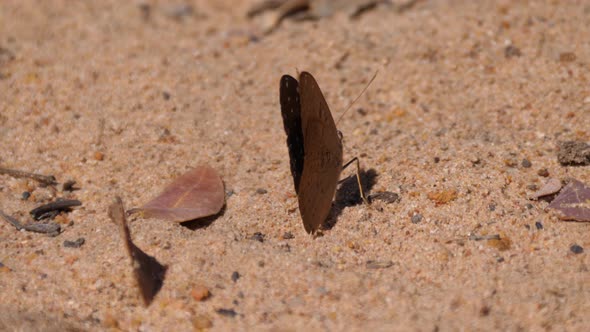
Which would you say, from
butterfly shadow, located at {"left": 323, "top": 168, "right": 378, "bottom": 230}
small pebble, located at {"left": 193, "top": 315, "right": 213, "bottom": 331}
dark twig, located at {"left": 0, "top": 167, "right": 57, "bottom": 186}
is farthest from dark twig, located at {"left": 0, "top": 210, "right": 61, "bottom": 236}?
butterfly shadow, located at {"left": 323, "top": 168, "right": 378, "bottom": 230}

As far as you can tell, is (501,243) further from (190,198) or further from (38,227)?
(38,227)

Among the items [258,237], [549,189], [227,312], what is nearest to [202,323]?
[227,312]

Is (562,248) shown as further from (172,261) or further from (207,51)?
(207,51)

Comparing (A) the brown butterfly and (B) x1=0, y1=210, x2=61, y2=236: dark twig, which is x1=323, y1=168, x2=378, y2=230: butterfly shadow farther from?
(B) x1=0, y1=210, x2=61, y2=236: dark twig

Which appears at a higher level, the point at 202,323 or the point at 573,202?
the point at 202,323

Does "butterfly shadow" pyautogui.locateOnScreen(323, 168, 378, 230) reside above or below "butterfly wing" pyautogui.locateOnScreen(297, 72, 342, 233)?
below

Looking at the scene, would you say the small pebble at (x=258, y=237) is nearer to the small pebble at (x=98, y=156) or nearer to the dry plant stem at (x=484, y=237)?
the dry plant stem at (x=484, y=237)

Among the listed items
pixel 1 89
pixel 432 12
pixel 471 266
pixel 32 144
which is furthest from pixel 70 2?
pixel 471 266
